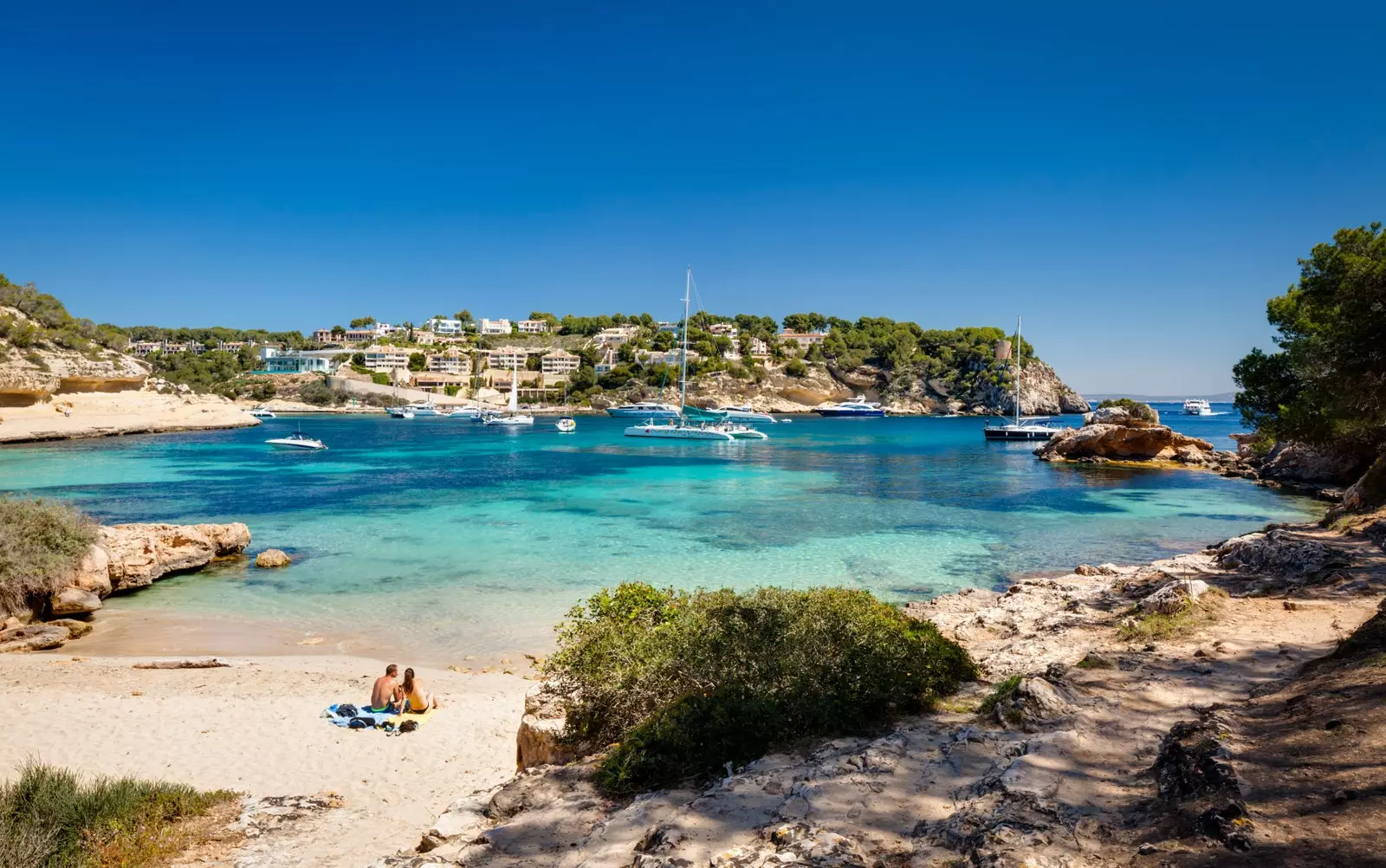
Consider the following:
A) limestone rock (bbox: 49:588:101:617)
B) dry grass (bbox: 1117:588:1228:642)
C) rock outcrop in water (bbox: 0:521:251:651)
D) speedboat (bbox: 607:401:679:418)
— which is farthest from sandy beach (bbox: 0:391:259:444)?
dry grass (bbox: 1117:588:1228:642)

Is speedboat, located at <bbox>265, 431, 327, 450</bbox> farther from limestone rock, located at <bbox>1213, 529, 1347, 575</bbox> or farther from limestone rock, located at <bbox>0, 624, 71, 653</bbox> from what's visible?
limestone rock, located at <bbox>1213, 529, 1347, 575</bbox>

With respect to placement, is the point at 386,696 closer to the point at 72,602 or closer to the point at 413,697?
the point at 413,697

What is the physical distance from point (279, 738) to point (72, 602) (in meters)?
8.64

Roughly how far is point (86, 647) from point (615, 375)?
12146 centimetres

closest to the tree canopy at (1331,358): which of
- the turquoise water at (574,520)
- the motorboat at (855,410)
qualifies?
the turquoise water at (574,520)

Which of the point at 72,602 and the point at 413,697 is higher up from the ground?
the point at 413,697

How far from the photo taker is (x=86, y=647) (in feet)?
38.6

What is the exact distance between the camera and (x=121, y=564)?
49.3 ft

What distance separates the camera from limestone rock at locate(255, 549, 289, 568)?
1733cm

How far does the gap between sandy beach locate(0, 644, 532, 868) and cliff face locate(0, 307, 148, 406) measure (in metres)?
64.6

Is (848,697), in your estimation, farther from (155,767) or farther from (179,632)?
(179,632)

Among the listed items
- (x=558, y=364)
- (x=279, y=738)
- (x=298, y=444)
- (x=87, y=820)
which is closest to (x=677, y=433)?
(x=298, y=444)

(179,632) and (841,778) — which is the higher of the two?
(841,778)

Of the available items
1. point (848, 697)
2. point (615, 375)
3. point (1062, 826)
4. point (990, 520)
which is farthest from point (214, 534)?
point (615, 375)
